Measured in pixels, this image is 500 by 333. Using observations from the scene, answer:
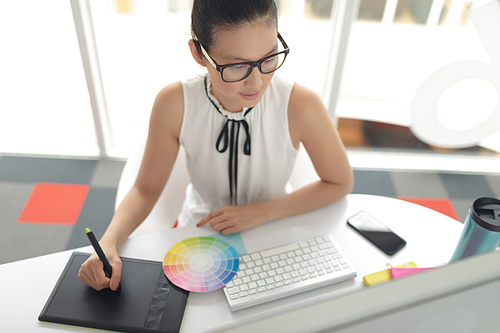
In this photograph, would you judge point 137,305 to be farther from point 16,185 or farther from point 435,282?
point 16,185

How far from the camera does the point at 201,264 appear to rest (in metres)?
0.87

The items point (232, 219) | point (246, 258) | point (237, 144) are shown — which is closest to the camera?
point (246, 258)

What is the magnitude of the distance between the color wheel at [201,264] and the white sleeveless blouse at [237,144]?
31cm

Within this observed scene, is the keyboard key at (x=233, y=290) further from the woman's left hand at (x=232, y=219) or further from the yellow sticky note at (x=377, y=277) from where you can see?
the yellow sticky note at (x=377, y=277)

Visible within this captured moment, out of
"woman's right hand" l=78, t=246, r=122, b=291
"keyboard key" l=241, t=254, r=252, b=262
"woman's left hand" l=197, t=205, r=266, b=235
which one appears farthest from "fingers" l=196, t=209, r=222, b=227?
"woman's right hand" l=78, t=246, r=122, b=291

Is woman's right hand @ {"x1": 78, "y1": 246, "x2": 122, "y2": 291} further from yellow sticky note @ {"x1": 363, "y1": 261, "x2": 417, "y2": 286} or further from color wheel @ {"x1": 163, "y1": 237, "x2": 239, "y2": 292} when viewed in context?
yellow sticky note @ {"x1": 363, "y1": 261, "x2": 417, "y2": 286}

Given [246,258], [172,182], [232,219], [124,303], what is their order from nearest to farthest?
[124,303]
[246,258]
[232,219]
[172,182]

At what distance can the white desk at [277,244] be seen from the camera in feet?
2.51

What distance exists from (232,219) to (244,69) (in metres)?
0.39

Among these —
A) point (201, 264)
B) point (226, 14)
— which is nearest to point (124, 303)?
point (201, 264)

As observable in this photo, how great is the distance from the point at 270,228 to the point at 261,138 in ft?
0.99

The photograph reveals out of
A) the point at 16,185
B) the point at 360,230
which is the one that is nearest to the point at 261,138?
the point at 360,230

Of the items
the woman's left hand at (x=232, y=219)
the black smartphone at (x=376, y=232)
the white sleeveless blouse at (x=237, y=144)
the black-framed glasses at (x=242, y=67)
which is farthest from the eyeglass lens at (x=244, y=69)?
the black smartphone at (x=376, y=232)

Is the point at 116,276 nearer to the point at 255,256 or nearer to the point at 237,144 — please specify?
the point at 255,256
